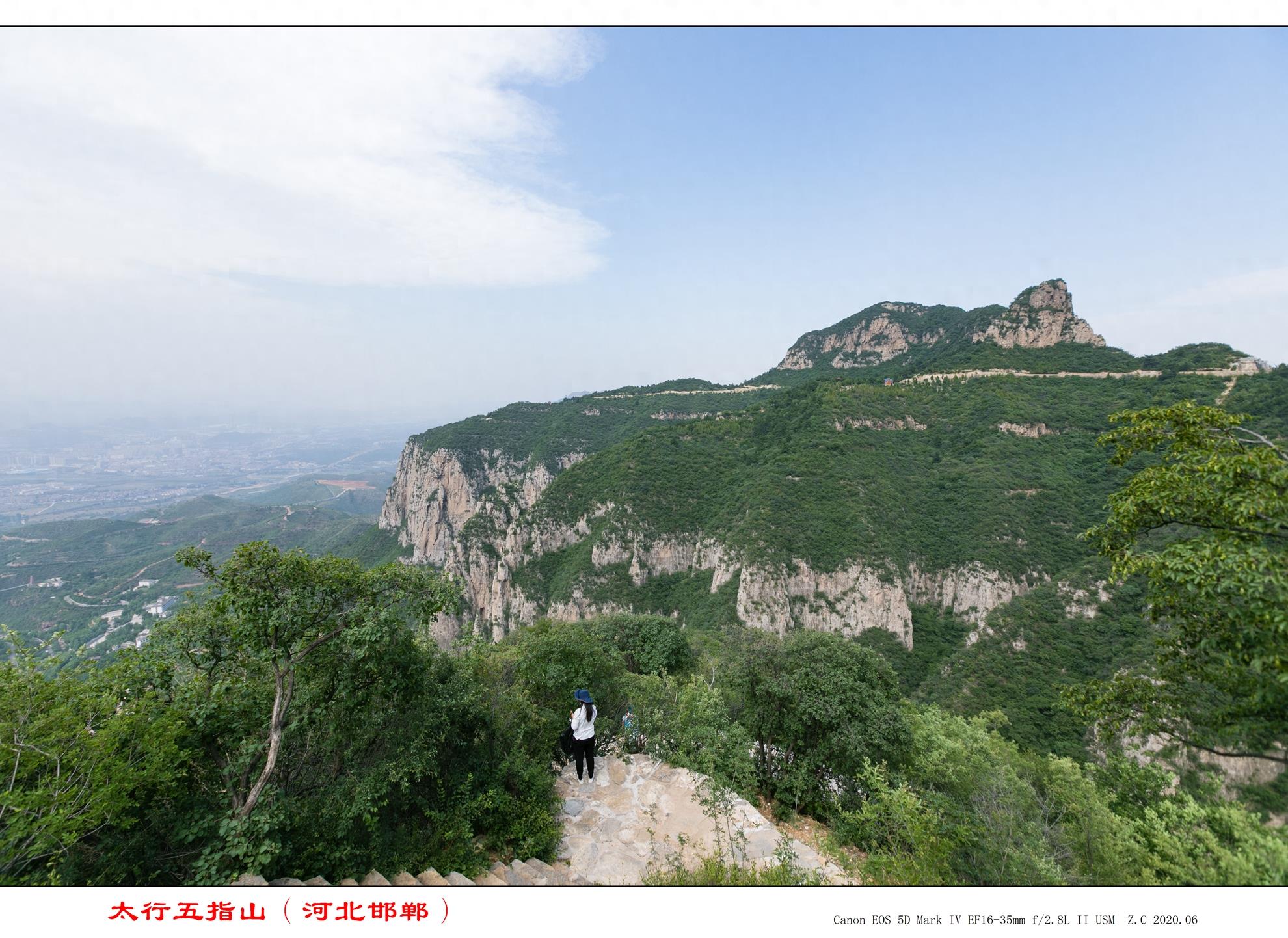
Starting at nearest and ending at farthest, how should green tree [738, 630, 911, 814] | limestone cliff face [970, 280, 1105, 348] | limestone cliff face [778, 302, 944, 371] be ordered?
green tree [738, 630, 911, 814]
limestone cliff face [970, 280, 1105, 348]
limestone cliff face [778, 302, 944, 371]

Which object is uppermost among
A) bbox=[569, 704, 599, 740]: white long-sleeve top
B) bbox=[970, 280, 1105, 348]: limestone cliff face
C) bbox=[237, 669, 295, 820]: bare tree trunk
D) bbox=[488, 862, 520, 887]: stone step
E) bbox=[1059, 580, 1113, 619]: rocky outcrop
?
bbox=[970, 280, 1105, 348]: limestone cliff face

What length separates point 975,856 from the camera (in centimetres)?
771

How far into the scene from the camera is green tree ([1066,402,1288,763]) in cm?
498

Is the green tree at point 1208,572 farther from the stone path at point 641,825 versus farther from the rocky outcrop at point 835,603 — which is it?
the rocky outcrop at point 835,603

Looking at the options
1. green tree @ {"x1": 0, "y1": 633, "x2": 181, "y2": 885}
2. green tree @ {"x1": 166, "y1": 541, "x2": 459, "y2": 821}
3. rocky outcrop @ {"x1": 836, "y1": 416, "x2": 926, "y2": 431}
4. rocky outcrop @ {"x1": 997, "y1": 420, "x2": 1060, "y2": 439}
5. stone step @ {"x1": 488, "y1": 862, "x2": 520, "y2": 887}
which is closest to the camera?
green tree @ {"x1": 0, "y1": 633, "x2": 181, "y2": 885}

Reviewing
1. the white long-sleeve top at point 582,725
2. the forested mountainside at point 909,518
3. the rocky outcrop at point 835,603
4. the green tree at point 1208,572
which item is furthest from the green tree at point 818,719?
the rocky outcrop at point 835,603

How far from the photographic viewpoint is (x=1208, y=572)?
193 inches

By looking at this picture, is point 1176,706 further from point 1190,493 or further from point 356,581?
point 356,581

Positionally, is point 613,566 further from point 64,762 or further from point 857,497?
point 64,762

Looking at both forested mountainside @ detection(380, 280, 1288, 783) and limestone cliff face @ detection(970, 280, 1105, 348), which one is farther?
limestone cliff face @ detection(970, 280, 1105, 348)

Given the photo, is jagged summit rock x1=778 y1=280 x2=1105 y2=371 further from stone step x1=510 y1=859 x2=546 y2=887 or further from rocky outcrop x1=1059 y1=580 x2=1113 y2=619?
stone step x1=510 y1=859 x2=546 y2=887

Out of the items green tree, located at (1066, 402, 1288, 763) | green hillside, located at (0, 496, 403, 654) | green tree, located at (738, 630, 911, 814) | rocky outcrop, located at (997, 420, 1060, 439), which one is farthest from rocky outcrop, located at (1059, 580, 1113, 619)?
green hillside, located at (0, 496, 403, 654)

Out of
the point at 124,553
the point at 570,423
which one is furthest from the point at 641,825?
the point at 124,553

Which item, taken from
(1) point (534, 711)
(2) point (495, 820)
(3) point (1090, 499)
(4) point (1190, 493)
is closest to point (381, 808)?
(2) point (495, 820)
